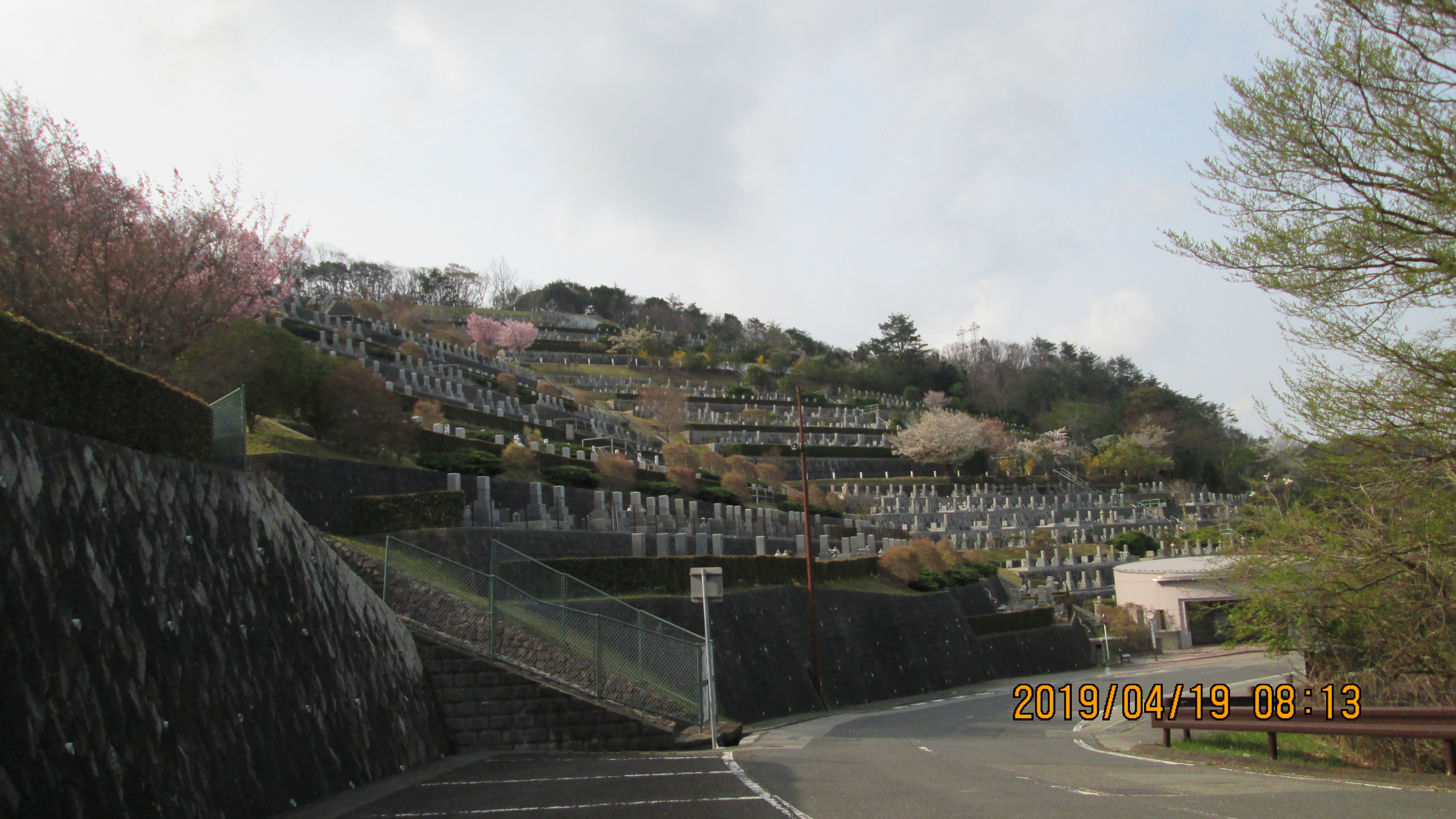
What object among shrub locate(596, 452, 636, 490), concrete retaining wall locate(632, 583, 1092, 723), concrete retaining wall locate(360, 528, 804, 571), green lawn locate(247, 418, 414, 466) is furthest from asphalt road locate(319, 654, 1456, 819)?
shrub locate(596, 452, 636, 490)

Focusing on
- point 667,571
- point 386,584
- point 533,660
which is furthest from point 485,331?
point 533,660

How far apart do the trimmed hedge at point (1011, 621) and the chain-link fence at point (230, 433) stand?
1041 inches

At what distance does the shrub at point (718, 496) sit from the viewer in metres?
36.9

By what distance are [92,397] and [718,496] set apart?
1142 inches

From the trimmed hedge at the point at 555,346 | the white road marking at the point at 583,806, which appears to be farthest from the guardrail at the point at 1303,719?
the trimmed hedge at the point at 555,346

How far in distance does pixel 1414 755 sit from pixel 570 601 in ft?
Answer: 37.3

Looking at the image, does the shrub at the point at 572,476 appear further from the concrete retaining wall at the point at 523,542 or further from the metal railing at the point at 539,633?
the metal railing at the point at 539,633

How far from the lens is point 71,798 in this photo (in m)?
6.76

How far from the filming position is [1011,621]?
35.4 meters

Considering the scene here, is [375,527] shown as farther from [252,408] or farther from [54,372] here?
[54,372]

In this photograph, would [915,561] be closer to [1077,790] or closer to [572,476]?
[572,476]

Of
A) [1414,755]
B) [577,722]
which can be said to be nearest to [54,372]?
[577,722]

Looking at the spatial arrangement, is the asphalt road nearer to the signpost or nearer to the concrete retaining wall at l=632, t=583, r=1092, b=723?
the signpost

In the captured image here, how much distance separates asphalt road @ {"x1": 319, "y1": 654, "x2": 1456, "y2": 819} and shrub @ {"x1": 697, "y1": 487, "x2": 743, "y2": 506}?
2126cm
